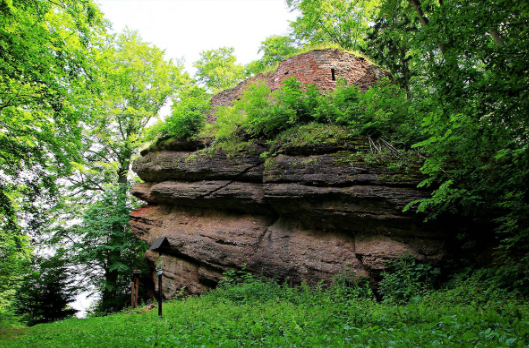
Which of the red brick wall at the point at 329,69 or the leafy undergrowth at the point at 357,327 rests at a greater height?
the red brick wall at the point at 329,69

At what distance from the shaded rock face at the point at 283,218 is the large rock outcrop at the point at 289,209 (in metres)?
0.03

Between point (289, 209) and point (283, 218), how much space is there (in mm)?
774

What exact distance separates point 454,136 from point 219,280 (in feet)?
27.6

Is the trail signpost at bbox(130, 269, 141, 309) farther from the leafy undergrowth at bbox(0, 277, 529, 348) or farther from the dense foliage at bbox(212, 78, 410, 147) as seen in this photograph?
the dense foliage at bbox(212, 78, 410, 147)

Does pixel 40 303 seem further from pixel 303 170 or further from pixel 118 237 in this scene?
pixel 303 170

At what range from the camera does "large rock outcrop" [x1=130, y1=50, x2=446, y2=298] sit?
763 centimetres

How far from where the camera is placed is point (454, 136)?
5.21m

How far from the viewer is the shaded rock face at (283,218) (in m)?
7.59

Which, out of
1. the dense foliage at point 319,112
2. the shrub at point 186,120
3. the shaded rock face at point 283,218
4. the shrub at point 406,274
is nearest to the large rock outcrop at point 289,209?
the shaded rock face at point 283,218

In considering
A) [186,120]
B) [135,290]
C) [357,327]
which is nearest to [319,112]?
[186,120]

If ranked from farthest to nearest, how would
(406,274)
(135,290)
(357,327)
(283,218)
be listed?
(135,290) < (283,218) < (406,274) < (357,327)

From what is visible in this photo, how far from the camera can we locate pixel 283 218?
9.92 meters

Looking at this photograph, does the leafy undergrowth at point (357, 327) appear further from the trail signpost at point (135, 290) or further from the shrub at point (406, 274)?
the trail signpost at point (135, 290)

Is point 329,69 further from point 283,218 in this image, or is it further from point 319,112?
point 283,218
